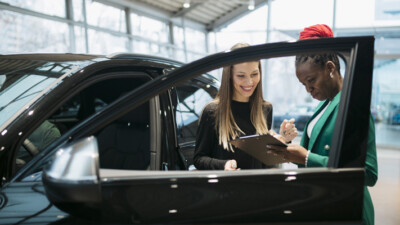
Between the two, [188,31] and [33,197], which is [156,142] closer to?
[33,197]

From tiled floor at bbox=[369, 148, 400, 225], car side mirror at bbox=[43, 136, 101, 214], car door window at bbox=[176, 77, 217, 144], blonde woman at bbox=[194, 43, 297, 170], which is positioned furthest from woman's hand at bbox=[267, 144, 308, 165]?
tiled floor at bbox=[369, 148, 400, 225]

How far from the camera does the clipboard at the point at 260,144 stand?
115 centimetres

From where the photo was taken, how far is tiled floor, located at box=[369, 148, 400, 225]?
3812 millimetres

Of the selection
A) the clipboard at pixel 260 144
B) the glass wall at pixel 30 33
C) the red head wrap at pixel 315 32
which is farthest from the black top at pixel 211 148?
the glass wall at pixel 30 33

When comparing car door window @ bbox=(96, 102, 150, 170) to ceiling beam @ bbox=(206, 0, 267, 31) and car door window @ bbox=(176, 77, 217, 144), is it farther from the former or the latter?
ceiling beam @ bbox=(206, 0, 267, 31)

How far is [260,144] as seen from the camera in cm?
120

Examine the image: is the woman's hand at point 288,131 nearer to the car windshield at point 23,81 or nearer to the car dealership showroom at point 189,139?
the car dealership showroom at point 189,139

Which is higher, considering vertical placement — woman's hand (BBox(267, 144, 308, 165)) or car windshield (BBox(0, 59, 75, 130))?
car windshield (BBox(0, 59, 75, 130))

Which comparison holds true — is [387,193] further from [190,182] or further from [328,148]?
[190,182]

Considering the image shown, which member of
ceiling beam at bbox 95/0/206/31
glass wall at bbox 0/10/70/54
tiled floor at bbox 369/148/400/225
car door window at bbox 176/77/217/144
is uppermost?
ceiling beam at bbox 95/0/206/31

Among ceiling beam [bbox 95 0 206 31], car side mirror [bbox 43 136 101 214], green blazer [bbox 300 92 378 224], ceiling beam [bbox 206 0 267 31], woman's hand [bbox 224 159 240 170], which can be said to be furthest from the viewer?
ceiling beam [bbox 206 0 267 31]

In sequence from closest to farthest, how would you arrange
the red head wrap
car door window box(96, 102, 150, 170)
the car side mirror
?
the car side mirror < the red head wrap < car door window box(96, 102, 150, 170)

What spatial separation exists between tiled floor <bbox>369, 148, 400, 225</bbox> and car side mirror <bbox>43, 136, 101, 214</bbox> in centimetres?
346

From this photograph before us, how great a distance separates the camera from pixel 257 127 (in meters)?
1.67
